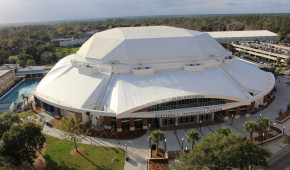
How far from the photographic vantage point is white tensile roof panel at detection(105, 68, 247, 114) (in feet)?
128

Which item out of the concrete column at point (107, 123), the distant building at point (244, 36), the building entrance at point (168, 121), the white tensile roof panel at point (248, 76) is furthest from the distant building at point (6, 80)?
the distant building at point (244, 36)

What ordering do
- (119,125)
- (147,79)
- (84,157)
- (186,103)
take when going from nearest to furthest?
(84,157)
(119,125)
(186,103)
(147,79)

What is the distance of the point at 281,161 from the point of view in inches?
1202

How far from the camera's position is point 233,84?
45.5m

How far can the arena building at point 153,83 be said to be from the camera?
39156 mm

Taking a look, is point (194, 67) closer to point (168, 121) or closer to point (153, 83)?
point (153, 83)

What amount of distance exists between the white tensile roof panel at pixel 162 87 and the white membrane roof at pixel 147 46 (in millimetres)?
5103

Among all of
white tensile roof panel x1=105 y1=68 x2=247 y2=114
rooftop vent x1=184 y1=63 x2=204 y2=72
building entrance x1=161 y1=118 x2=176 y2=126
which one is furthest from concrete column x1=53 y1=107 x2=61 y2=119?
rooftop vent x1=184 y1=63 x2=204 y2=72

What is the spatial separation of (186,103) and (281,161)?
53.7 ft

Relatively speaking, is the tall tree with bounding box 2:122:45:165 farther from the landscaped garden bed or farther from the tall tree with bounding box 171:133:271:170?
the landscaped garden bed

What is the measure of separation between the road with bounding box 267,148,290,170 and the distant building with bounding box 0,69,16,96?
6806cm

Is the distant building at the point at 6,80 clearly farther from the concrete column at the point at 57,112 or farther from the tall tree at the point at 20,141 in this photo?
the tall tree at the point at 20,141

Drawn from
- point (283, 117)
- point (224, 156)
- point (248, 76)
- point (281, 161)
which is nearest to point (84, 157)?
point (224, 156)

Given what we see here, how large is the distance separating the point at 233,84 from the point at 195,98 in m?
11.4
